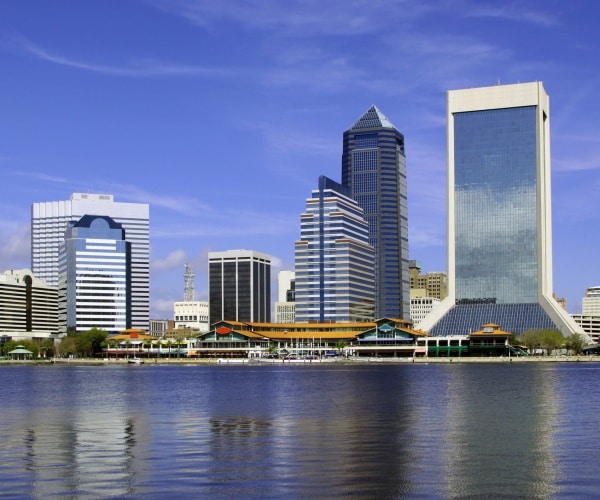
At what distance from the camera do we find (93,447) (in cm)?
5550

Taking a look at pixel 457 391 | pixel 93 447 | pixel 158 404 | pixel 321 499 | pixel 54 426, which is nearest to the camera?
pixel 321 499

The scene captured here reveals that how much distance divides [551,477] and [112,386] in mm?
101489

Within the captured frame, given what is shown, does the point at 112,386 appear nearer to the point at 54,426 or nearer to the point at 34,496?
the point at 54,426

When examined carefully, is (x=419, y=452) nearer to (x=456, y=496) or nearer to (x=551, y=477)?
(x=551, y=477)

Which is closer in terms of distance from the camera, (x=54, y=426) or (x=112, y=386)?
(x=54, y=426)

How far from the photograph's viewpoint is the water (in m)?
41.4

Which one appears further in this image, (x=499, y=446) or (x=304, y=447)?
(x=499, y=446)

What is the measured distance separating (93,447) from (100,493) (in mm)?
15817

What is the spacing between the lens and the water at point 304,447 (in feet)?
136

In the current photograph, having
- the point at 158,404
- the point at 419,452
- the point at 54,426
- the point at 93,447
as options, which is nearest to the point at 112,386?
the point at 158,404

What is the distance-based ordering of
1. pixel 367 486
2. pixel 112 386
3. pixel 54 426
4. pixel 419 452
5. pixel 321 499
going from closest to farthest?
pixel 321 499 → pixel 367 486 → pixel 419 452 → pixel 54 426 → pixel 112 386

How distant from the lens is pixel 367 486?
4128 cm

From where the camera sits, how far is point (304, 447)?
5469cm

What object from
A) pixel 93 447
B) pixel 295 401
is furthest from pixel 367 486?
pixel 295 401
